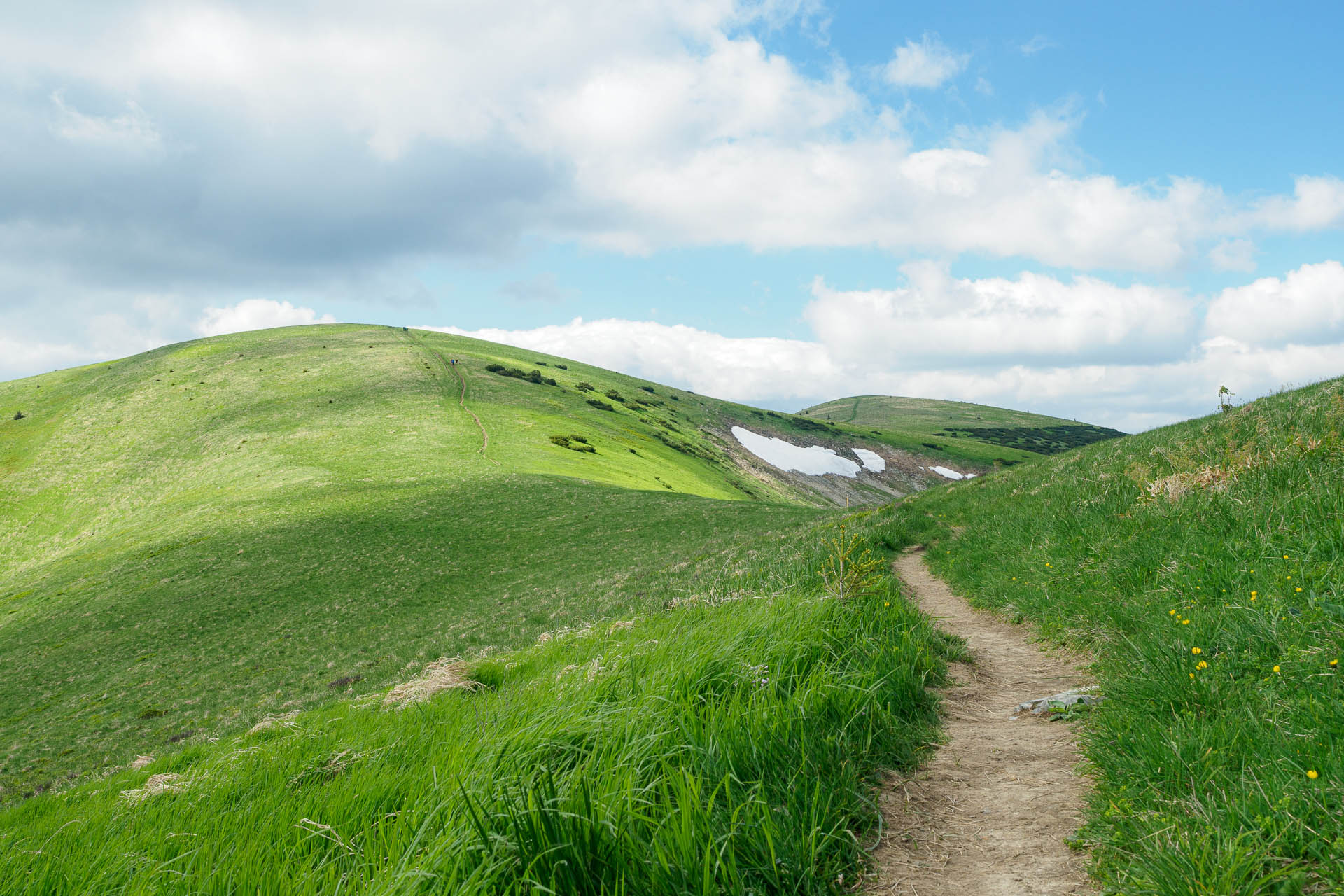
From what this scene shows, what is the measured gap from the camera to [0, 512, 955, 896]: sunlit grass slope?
308cm

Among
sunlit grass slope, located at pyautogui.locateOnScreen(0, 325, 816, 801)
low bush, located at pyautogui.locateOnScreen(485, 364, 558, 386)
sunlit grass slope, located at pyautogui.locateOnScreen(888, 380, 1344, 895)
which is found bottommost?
sunlit grass slope, located at pyautogui.locateOnScreen(0, 325, 816, 801)

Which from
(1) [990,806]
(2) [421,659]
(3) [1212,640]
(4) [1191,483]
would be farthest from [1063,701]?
(2) [421,659]

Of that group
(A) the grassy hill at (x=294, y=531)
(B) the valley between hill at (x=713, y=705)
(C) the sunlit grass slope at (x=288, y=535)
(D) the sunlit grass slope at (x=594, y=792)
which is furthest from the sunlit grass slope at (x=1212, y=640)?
(C) the sunlit grass slope at (x=288, y=535)

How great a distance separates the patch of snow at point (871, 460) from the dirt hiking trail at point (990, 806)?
12627cm

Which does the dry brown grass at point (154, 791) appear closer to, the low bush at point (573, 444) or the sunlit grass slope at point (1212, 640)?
the sunlit grass slope at point (1212, 640)

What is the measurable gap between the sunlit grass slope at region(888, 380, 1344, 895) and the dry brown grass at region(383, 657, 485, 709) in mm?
8207

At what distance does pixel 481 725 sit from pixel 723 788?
6.86ft

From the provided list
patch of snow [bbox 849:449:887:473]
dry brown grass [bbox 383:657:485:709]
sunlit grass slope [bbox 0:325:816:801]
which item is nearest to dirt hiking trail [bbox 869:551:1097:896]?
dry brown grass [bbox 383:657:485:709]

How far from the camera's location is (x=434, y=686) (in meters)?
10.3

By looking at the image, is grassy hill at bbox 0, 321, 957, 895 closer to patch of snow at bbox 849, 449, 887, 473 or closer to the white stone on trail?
the white stone on trail

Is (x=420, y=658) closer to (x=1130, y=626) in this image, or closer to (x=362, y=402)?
(x=1130, y=626)

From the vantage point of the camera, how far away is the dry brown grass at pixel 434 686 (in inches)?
390

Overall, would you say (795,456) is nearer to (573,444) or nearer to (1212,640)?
(573,444)

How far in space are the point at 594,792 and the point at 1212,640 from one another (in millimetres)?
5025
